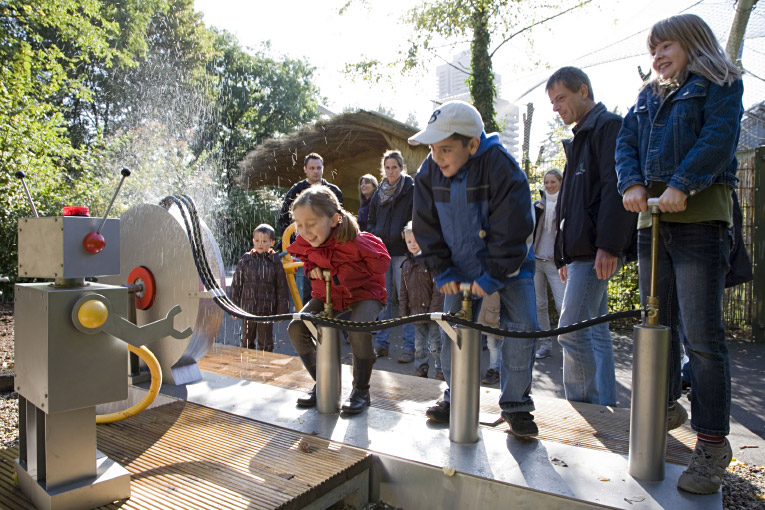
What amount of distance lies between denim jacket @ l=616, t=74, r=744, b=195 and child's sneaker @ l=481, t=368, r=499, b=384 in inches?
110

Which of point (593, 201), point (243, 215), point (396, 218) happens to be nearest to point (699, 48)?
point (593, 201)

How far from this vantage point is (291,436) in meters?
2.98

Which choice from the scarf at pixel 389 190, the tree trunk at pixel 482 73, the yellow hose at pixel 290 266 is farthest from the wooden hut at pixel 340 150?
the yellow hose at pixel 290 266

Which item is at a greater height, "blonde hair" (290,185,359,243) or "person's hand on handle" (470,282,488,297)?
"blonde hair" (290,185,359,243)

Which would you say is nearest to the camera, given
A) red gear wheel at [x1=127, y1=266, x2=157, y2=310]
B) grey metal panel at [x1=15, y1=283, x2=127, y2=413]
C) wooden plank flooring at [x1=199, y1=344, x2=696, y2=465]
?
grey metal panel at [x1=15, y1=283, x2=127, y2=413]

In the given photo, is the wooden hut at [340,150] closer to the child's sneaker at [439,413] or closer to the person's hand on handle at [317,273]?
the person's hand on handle at [317,273]

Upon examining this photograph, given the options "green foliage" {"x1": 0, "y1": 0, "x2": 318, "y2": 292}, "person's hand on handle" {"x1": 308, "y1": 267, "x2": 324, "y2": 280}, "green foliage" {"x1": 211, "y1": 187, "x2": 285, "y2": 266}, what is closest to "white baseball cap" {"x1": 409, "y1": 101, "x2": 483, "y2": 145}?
"person's hand on handle" {"x1": 308, "y1": 267, "x2": 324, "y2": 280}

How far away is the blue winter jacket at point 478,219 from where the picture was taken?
2695mm

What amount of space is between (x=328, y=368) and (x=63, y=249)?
5.35 feet

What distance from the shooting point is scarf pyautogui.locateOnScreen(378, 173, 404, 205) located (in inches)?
237

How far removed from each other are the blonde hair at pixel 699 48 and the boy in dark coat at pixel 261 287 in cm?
418

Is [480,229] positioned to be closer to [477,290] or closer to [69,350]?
[477,290]

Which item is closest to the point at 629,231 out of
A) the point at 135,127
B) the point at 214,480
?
the point at 214,480

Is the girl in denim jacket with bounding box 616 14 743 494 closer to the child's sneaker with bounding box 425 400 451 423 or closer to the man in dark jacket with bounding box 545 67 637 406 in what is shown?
the man in dark jacket with bounding box 545 67 637 406
